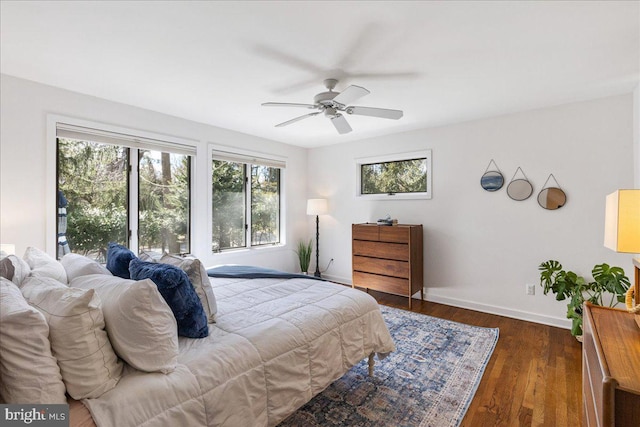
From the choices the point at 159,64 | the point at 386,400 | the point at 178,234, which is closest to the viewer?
the point at 386,400

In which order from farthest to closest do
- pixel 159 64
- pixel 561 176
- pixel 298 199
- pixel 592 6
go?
1. pixel 298 199
2. pixel 561 176
3. pixel 159 64
4. pixel 592 6

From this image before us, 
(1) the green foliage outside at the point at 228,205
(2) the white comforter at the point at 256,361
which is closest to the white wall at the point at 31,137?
(1) the green foliage outside at the point at 228,205

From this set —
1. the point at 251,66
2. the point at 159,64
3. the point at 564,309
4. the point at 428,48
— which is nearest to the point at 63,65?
the point at 159,64

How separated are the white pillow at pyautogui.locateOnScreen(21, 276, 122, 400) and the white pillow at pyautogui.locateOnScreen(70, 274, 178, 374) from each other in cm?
4

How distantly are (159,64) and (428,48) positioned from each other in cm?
202

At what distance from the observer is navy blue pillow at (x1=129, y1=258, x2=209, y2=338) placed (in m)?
1.43

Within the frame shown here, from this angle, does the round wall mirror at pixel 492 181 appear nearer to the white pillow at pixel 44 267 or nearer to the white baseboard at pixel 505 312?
the white baseboard at pixel 505 312

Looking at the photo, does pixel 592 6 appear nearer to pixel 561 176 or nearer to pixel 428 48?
pixel 428 48

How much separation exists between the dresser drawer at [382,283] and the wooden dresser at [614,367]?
2274mm

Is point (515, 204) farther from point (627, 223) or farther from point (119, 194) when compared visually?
point (119, 194)

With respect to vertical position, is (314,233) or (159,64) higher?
(159,64)

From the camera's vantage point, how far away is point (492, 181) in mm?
3520

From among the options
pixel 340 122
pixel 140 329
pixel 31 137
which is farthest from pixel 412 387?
pixel 31 137

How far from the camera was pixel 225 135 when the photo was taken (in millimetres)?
4156
